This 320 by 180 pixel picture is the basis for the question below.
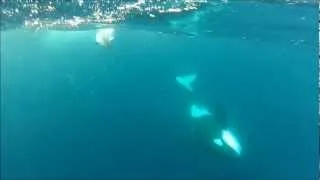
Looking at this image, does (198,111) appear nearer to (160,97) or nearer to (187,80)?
(160,97)

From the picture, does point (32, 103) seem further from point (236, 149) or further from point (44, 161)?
point (236, 149)

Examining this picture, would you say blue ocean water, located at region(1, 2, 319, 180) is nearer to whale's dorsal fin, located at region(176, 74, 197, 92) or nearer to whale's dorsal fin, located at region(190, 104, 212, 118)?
whale's dorsal fin, located at region(176, 74, 197, 92)

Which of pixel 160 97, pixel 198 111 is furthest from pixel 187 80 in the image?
pixel 198 111

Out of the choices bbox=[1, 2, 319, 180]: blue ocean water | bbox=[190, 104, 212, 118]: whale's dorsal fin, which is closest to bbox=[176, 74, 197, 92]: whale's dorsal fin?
bbox=[1, 2, 319, 180]: blue ocean water

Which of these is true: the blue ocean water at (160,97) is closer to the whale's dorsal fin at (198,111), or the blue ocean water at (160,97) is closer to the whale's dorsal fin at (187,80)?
the whale's dorsal fin at (187,80)

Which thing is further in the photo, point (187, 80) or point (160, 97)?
point (187, 80)

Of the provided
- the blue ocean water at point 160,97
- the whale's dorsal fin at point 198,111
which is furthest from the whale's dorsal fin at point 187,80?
the whale's dorsal fin at point 198,111

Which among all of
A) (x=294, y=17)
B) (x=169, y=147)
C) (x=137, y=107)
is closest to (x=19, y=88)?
(x=137, y=107)

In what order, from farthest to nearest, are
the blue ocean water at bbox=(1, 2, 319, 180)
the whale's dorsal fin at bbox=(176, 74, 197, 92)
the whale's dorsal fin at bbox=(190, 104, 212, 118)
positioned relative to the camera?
the whale's dorsal fin at bbox=(176, 74, 197, 92) → the whale's dorsal fin at bbox=(190, 104, 212, 118) → the blue ocean water at bbox=(1, 2, 319, 180)
